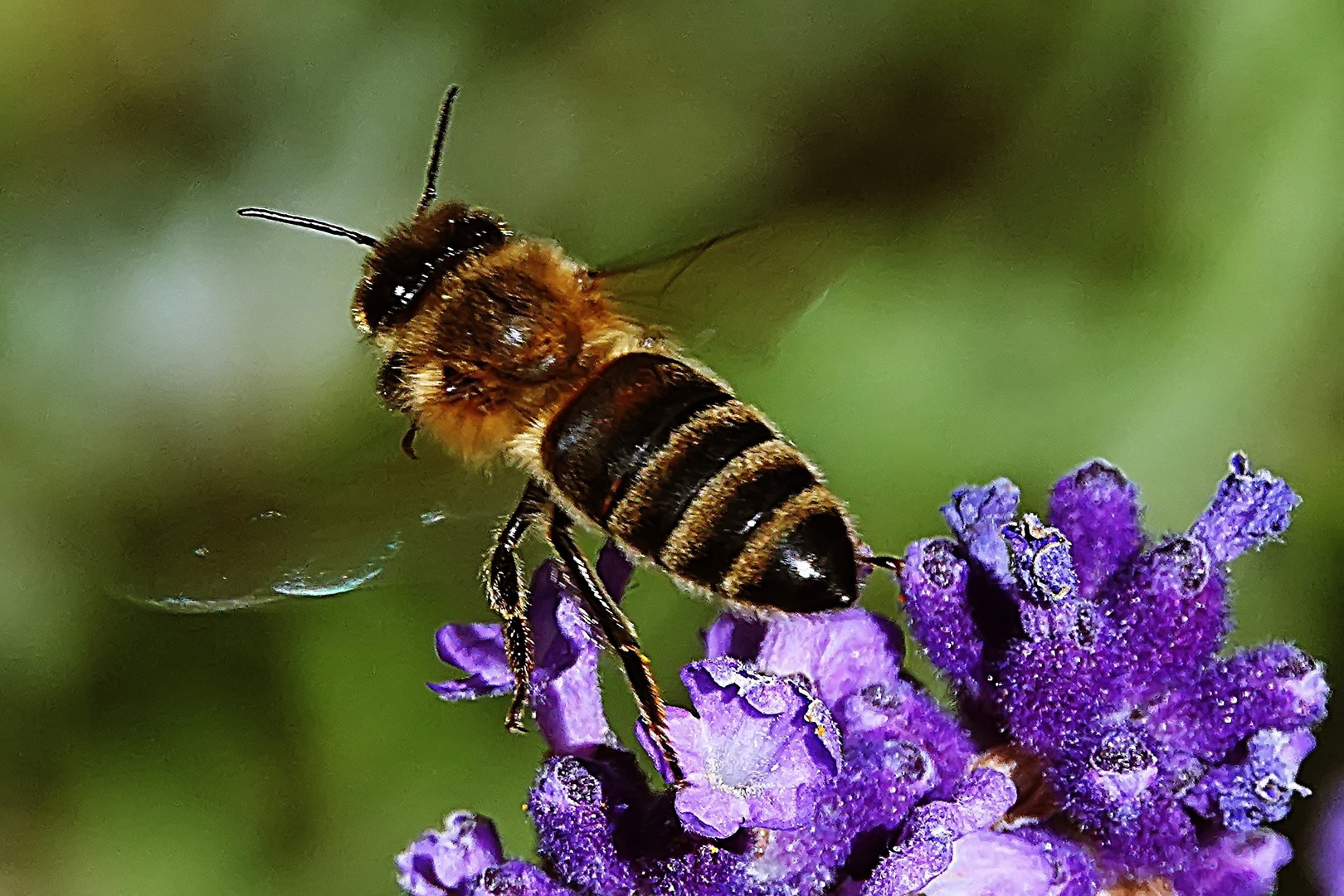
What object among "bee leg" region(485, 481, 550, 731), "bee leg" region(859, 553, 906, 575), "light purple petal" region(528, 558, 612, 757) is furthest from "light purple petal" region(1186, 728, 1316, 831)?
"bee leg" region(485, 481, 550, 731)

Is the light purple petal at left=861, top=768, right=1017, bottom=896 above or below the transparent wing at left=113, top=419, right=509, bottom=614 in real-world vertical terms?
above

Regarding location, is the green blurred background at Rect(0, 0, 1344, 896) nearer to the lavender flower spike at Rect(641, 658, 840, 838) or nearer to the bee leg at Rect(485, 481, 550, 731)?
the bee leg at Rect(485, 481, 550, 731)

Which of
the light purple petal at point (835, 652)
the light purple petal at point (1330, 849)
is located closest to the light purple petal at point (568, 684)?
the light purple petal at point (835, 652)

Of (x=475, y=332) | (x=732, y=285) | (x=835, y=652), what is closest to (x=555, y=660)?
(x=835, y=652)

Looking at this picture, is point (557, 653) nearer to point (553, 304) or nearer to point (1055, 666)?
point (553, 304)

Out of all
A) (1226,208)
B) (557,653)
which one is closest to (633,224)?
(1226,208)

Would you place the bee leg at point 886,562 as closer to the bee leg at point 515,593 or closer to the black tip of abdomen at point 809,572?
the black tip of abdomen at point 809,572
